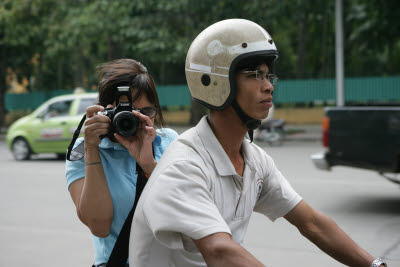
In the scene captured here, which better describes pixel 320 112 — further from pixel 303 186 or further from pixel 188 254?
pixel 188 254

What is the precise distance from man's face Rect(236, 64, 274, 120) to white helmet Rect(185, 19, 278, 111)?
27mm

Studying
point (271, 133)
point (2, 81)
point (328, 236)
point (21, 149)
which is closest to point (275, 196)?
point (328, 236)

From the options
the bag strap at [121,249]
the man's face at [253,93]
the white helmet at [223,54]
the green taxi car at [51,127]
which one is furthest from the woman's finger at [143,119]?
the green taxi car at [51,127]

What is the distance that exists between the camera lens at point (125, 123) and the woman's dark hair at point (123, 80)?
1.00 feet

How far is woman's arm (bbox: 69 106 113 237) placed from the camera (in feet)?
7.25

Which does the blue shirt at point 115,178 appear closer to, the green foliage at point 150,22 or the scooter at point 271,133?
the green foliage at point 150,22

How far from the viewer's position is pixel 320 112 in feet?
77.7

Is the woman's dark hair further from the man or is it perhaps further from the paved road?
the paved road

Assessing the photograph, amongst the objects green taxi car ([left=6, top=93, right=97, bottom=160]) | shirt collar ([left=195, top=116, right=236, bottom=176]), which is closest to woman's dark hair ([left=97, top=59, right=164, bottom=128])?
shirt collar ([left=195, top=116, right=236, bottom=176])

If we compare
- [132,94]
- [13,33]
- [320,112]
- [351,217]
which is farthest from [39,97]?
[132,94]

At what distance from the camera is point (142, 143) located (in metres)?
2.26

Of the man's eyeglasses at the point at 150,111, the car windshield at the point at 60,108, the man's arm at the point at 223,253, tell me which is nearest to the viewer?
the man's arm at the point at 223,253

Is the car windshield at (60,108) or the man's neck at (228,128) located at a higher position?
the man's neck at (228,128)

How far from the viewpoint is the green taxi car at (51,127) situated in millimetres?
13250
